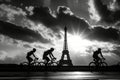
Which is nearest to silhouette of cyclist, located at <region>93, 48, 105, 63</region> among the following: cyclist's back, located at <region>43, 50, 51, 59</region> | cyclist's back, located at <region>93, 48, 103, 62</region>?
cyclist's back, located at <region>93, 48, 103, 62</region>

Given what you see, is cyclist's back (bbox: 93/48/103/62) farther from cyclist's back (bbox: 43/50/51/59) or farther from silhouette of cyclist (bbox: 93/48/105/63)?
cyclist's back (bbox: 43/50/51/59)

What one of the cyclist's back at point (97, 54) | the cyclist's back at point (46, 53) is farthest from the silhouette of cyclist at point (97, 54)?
the cyclist's back at point (46, 53)

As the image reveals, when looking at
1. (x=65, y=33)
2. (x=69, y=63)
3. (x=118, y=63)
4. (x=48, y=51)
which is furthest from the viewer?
(x=65, y=33)

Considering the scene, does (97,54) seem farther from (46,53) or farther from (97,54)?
(46,53)

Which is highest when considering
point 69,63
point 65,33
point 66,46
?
point 65,33

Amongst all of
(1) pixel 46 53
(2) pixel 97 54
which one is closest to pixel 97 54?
(2) pixel 97 54

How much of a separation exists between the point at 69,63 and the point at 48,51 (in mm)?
44556

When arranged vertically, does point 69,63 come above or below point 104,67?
above

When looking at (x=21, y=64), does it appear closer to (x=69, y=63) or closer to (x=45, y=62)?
(x=45, y=62)

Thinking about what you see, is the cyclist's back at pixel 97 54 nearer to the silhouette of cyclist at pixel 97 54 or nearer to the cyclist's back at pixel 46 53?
the silhouette of cyclist at pixel 97 54

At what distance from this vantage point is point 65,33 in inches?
3091

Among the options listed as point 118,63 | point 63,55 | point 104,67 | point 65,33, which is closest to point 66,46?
point 63,55

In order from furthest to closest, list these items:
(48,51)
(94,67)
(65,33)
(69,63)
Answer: (65,33) < (69,63) < (94,67) < (48,51)

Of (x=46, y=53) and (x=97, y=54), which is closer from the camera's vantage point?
(x=46, y=53)
